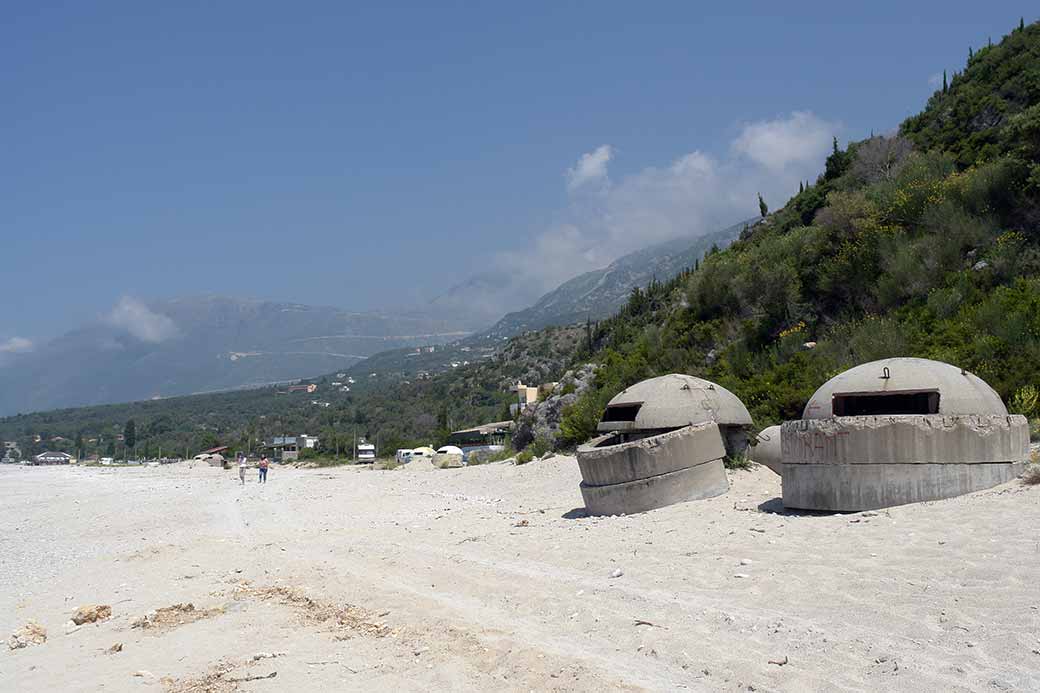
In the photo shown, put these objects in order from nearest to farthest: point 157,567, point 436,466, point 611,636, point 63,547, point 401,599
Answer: point 611,636
point 401,599
point 157,567
point 63,547
point 436,466

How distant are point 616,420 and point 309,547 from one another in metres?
6.66

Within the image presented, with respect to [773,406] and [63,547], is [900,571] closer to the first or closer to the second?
[773,406]

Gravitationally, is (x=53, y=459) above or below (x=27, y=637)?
below

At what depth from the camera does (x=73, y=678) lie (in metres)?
7.96

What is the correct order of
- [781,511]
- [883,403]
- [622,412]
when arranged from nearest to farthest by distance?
[781,511]
[883,403]
[622,412]

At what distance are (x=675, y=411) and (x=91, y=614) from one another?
1034cm

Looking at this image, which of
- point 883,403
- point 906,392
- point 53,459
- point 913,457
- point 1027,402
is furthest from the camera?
point 53,459

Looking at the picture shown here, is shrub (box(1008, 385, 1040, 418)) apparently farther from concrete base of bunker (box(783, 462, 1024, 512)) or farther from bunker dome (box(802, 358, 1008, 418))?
concrete base of bunker (box(783, 462, 1024, 512))

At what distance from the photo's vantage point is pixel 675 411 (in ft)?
54.0

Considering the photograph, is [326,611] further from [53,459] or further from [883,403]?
[53,459]

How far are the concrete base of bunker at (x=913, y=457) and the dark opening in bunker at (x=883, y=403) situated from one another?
3.76ft

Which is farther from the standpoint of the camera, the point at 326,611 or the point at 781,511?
the point at 781,511

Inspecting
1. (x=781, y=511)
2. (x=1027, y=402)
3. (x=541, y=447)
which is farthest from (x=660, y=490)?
(x=541, y=447)

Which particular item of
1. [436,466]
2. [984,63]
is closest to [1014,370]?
[436,466]
